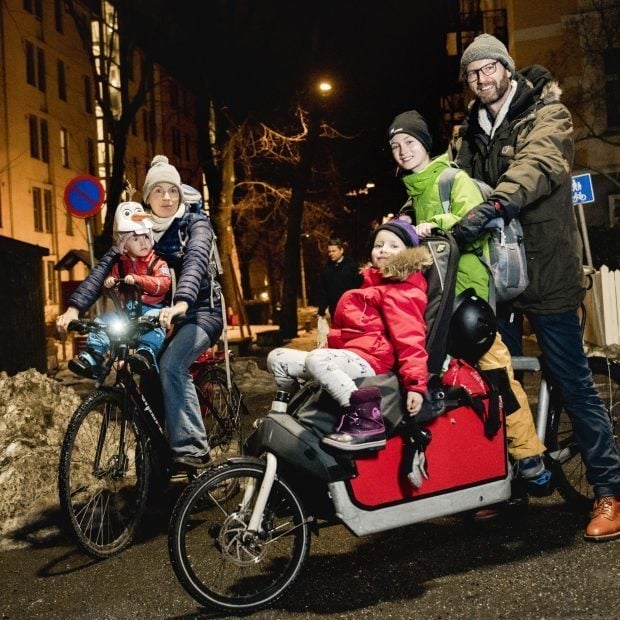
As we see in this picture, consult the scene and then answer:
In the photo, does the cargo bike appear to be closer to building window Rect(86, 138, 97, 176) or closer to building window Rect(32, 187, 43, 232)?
building window Rect(32, 187, 43, 232)

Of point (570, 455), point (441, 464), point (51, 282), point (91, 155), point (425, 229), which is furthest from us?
point (91, 155)

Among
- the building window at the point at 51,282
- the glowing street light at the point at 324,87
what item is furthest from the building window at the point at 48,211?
the glowing street light at the point at 324,87

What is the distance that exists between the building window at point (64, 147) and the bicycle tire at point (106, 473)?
3732 centimetres

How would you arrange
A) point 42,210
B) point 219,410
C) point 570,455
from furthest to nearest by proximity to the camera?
1. point 42,210
2. point 219,410
3. point 570,455

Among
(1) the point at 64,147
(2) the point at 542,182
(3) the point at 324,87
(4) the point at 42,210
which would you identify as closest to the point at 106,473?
(2) the point at 542,182

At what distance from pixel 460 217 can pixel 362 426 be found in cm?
123

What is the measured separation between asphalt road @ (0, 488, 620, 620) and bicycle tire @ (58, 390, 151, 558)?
15 cm

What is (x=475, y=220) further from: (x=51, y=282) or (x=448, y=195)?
(x=51, y=282)

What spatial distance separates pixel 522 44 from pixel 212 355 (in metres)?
22.7

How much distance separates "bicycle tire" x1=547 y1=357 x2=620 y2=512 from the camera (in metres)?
4.64

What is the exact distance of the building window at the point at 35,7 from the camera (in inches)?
1450

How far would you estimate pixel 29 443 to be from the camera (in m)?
5.73

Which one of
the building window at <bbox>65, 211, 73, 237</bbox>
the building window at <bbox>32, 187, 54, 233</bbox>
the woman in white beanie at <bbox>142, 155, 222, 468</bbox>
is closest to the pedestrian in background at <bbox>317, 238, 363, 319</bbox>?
the woman in white beanie at <bbox>142, 155, 222, 468</bbox>

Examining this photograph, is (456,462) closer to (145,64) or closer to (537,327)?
(537,327)
